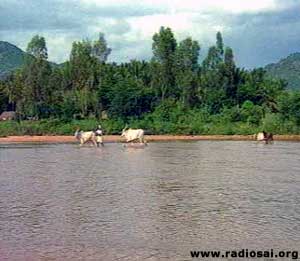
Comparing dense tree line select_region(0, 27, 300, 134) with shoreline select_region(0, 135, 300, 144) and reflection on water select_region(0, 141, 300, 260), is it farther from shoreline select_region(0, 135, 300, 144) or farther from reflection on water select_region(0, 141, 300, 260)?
reflection on water select_region(0, 141, 300, 260)

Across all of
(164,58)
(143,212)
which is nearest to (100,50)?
(164,58)

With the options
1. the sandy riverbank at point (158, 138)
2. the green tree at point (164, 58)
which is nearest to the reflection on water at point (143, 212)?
the sandy riverbank at point (158, 138)

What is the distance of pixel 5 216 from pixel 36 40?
2843 inches

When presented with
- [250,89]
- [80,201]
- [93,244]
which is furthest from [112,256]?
[250,89]

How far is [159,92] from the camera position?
9094 centimetres

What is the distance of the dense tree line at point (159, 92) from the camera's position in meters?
83.7

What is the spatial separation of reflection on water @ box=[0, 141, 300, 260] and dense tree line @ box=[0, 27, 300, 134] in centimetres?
5500

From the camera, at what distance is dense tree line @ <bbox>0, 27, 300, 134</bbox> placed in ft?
275

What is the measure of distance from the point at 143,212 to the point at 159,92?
75283 millimetres

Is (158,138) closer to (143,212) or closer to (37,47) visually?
(37,47)

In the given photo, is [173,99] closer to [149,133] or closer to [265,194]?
[149,133]

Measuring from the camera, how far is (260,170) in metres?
28.5

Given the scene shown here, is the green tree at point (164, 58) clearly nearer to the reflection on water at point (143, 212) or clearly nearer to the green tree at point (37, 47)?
the green tree at point (37, 47)

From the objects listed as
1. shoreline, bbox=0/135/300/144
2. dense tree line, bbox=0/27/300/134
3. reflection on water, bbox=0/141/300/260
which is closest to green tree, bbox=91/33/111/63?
dense tree line, bbox=0/27/300/134
